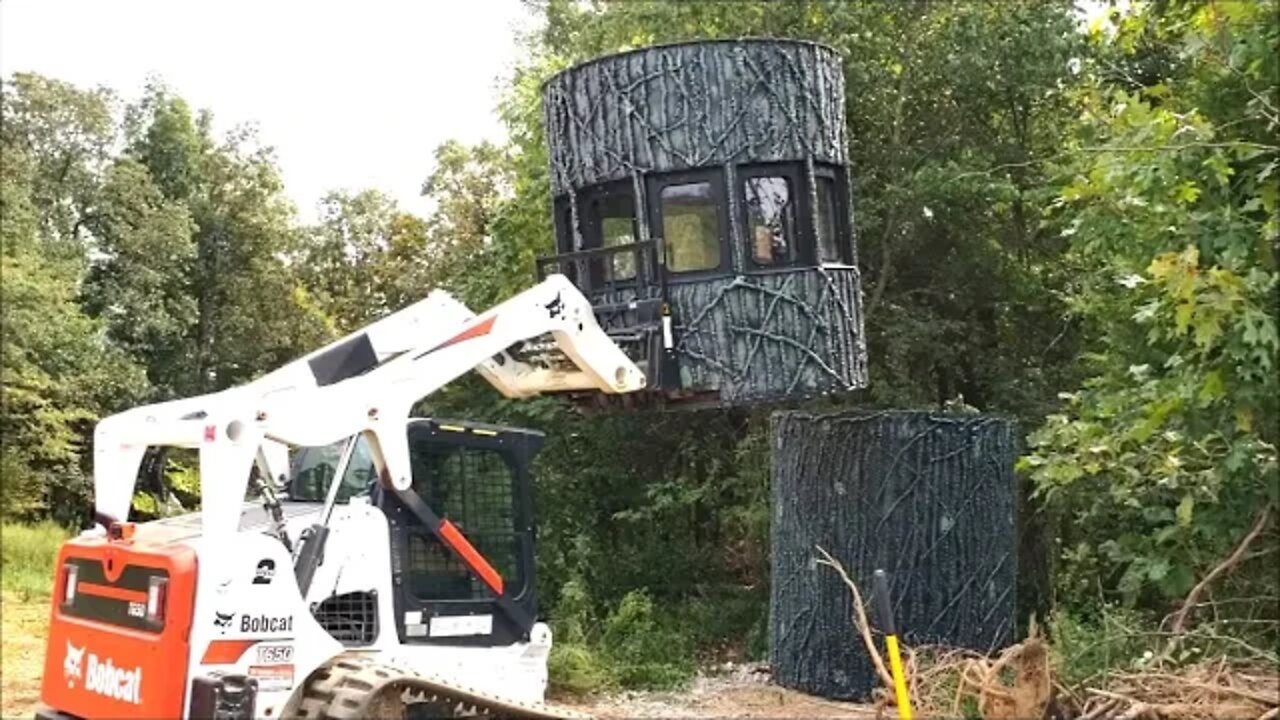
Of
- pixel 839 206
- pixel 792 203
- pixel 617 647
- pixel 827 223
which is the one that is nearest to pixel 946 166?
pixel 839 206

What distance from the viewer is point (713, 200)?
340 inches

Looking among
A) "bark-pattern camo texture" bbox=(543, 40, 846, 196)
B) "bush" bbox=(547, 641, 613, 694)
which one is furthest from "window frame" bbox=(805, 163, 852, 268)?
"bush" bbox=(547, 641, 613, 694)

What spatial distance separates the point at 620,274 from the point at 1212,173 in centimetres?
391

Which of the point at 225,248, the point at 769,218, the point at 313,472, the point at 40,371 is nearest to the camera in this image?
the point at 313,472

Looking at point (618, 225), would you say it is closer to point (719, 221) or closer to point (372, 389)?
point (719, 221)

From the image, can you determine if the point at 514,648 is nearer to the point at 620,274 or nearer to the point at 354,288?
the point at 620,274

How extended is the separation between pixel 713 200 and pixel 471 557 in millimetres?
3225

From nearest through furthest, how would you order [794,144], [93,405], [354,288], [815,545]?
[794,144] → [815,545] → [93,405] → [354,288]

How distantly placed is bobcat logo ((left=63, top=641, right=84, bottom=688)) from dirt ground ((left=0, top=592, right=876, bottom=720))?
316 cm

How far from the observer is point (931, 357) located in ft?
45.4

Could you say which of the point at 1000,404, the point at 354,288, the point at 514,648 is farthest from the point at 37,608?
the point at 354,288

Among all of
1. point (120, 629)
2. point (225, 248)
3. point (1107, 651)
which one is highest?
point (225, 248)

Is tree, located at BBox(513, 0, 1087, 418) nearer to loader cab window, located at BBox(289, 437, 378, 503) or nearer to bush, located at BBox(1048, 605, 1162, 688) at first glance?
bush, located at BBox(1048, 605, 1162, 688)

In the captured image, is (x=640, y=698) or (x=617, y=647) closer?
(x=640, y=698)
